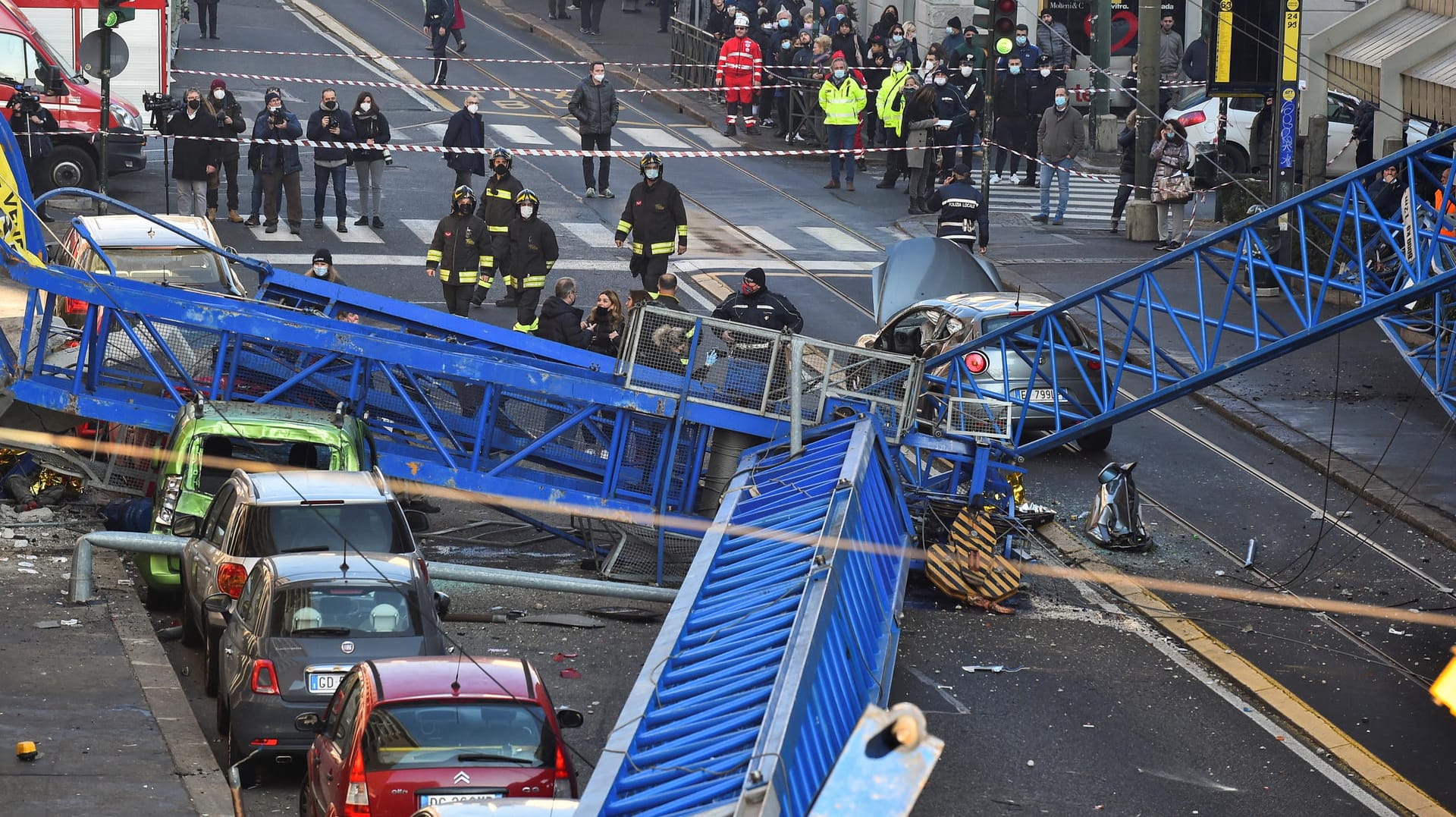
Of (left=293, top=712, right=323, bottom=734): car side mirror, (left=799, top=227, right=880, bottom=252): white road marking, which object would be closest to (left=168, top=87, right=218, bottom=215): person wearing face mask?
(left=799, top=227, right=880, bottom=252): white road marking

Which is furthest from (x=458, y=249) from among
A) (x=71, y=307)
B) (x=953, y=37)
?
(x=953, y=37)

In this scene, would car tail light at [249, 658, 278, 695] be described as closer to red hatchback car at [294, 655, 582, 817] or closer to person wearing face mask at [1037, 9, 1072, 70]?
red hatchback car at [294, 655, 582, 817]

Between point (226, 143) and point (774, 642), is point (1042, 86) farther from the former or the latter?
point (774, 642)

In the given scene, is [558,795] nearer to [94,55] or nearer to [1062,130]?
[94,55]

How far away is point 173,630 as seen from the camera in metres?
14.5

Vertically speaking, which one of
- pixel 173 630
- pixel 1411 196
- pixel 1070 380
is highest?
pixel 1411 196

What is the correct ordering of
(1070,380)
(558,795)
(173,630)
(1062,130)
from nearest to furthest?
(558,795) → (173,630) → (1070,380) → (1062,130)

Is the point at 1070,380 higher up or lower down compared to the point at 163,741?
higher up

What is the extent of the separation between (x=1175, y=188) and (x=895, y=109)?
5867 mm

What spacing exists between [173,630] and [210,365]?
2.73 m

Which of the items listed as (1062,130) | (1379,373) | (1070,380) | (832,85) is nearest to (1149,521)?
(1070,380)

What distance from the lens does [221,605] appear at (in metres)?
12.8

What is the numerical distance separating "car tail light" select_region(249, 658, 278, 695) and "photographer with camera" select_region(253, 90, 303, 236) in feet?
54.7

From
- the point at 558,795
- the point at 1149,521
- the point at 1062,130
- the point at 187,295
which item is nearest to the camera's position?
the point at 558,795
